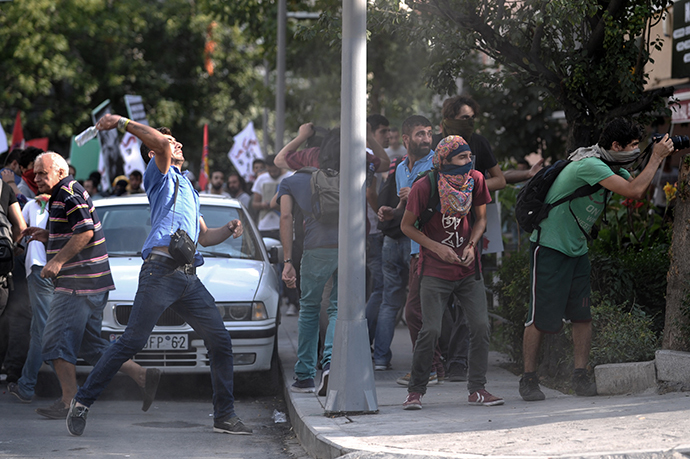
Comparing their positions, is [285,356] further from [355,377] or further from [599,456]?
[599,456]

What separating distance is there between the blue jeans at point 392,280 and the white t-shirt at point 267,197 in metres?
5.15

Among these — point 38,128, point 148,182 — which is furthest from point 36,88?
point 148,182

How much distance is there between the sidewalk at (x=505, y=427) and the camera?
4355 mm

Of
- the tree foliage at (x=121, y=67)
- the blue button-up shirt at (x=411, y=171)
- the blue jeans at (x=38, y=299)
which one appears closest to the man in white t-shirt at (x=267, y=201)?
the blue button-up shirt at (x=411, y=171)

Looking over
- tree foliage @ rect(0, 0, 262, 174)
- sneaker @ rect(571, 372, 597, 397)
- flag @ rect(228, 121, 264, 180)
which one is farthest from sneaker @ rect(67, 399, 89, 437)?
tree foliage @ rect(0, 0, 262, 174)

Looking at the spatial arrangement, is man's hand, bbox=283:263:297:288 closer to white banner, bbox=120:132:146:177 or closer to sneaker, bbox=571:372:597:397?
sneaker, bbox=571:372:597:397

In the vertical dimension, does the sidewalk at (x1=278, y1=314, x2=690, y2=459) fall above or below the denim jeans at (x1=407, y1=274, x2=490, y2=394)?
below

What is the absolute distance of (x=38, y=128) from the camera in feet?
106

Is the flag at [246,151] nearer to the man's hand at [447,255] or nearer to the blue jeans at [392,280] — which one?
the blue jeans at [392,280]

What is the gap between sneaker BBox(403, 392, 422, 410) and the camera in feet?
19.1

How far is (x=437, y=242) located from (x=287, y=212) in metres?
1.47

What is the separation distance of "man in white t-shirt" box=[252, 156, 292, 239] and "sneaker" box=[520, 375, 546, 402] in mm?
7004

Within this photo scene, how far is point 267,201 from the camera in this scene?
13.1 meters

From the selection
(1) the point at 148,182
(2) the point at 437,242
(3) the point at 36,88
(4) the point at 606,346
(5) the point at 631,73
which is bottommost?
(4) the point at 606,346
